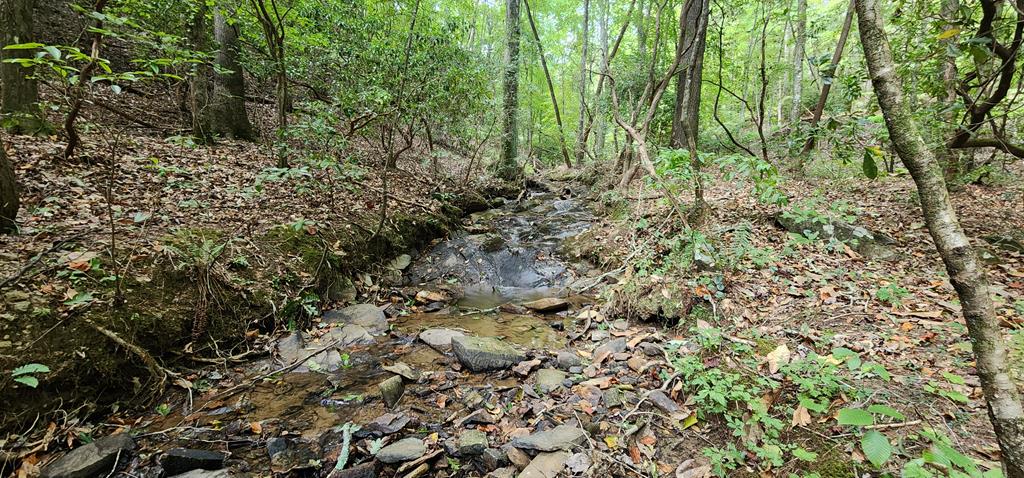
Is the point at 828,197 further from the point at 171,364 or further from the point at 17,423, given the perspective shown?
the point at 17,423

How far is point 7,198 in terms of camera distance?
3.52m

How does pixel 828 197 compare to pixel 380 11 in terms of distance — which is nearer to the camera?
pixel 828 197

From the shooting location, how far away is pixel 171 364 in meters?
3.50

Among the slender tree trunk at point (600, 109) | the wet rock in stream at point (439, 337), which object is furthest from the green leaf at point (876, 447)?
the slender tree trunk at point (600, 109)

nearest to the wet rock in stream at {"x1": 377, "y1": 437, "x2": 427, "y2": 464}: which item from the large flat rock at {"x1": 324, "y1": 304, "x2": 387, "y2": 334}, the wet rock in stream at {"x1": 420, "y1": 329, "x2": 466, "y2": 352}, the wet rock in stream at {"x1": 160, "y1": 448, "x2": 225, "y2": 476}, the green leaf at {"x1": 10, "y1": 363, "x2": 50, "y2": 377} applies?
the wet rock in stream at {"x1": 160, "y1": 448, "x2": 225, "y2": 476}

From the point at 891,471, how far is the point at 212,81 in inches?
457

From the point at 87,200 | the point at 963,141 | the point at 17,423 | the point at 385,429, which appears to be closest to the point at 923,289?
the point at 963,141

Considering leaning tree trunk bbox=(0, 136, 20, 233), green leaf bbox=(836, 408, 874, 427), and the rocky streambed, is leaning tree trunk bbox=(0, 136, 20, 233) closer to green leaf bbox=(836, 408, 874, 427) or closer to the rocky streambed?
the rocky streambed

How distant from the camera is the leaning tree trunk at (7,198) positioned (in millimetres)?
3492

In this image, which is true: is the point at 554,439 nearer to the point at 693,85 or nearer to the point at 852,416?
the point at 852,416

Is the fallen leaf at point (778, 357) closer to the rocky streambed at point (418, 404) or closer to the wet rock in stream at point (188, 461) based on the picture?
the rocky streambed at point (418, 404)

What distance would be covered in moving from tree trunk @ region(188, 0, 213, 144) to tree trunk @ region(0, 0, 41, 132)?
1.82 m

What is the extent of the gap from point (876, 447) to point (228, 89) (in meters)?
10.9

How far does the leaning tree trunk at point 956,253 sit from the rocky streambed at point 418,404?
167 cm
